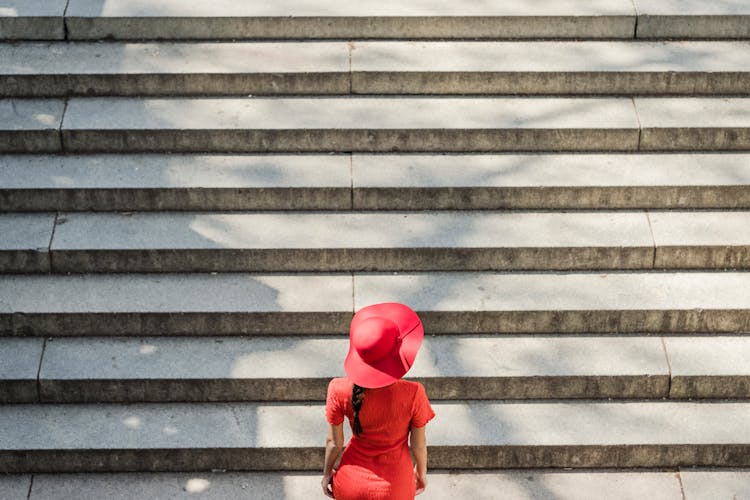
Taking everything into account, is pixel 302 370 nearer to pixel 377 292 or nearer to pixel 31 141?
pixel 377 292

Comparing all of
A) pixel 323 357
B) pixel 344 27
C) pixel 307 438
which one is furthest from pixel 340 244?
pixel 344 27

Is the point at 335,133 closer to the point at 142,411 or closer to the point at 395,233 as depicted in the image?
the point at 395,233

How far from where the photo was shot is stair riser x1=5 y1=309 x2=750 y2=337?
22.7ft

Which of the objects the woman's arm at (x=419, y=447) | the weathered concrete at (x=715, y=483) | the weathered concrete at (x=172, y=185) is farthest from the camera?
the weathered concrete at (x=172, y=185)

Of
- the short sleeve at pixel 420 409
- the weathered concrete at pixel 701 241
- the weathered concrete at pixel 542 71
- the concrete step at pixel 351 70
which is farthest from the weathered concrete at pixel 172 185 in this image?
the short sleeve at pixel 420 409

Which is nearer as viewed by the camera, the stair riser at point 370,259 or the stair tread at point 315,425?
the stair tread at point 315,425

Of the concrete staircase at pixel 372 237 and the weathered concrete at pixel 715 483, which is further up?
the concrete staircase at pixel 372 237

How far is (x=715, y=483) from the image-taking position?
6.56 meters

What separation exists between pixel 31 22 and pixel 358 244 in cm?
305

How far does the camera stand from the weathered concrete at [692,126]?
7.62 meters

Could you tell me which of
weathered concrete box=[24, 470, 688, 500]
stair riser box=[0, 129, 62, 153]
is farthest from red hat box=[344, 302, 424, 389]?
stair riser box=[0, 129, 62, 153]

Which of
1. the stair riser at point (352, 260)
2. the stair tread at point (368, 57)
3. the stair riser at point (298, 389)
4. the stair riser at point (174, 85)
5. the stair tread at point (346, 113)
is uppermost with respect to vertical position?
the stair tread at point (368, 57)

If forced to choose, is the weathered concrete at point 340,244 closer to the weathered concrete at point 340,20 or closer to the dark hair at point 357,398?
the weathered concrete at point 340,20

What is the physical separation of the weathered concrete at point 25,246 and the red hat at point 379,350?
2981 mm
